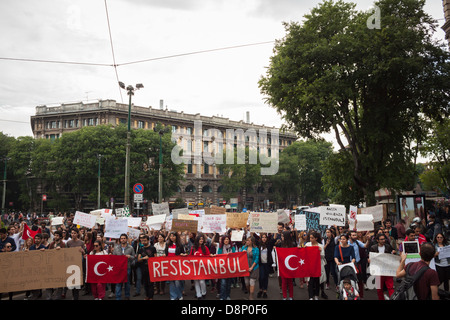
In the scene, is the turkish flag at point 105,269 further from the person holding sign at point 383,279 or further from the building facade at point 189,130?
the building facade at point 189,130

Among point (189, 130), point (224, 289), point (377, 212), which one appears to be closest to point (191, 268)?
point (224, 289)

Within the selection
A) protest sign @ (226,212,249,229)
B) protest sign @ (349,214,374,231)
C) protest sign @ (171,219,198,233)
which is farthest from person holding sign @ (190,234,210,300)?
protest sign @ (349,214,374,231)

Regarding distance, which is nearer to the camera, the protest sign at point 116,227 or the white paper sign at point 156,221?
the protest sign at point 116,227

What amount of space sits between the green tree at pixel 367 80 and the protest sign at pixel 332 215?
8295 mm

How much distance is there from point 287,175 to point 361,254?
5825cm

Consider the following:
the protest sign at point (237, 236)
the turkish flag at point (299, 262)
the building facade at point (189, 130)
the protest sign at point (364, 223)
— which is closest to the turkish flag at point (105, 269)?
the protest sign at point (237, 236)

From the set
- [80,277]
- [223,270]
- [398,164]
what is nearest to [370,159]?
[398,164]

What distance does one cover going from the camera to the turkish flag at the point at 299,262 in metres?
8.70

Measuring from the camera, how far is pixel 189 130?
66750 millimetres

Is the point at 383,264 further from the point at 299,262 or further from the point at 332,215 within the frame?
the point at 332,215

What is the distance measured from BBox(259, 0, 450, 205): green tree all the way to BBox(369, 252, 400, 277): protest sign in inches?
481

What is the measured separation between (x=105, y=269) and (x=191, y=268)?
2.06 metres

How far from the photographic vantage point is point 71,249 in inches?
336

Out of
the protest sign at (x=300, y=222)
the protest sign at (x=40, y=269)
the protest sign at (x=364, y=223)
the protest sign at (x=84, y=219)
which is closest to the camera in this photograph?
the protest sign at (x=40, y=269)
